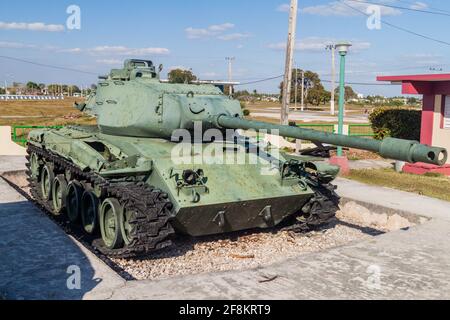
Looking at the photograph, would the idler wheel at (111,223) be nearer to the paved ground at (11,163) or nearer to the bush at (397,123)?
the paved ground at (11,163)

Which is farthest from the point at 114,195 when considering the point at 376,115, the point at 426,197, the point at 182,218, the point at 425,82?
the point at 376,115

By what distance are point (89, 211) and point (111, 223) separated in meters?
1.05

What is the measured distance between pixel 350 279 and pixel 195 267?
241 cm

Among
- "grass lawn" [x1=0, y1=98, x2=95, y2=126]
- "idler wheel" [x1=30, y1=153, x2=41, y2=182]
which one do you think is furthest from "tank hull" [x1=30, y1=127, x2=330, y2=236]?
"grass lawn" [x1=0, y1=98, x2=95, y2=126]

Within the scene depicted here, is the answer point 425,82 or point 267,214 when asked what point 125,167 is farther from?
point 425,82

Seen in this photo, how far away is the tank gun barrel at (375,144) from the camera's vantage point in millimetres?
5340

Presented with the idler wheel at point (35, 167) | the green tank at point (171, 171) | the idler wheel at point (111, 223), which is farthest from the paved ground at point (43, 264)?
the idler wheel at point (35, 167)

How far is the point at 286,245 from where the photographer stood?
8.84 metres

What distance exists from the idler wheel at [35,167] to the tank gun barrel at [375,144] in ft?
18.3

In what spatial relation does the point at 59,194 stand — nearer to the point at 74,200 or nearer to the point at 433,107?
the point at 74,200

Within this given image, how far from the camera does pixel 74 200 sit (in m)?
9.61

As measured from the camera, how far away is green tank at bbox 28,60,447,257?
23.8 ft

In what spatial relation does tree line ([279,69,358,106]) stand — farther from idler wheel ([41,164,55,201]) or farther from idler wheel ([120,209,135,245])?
idler wheel ([120,209,135,245])

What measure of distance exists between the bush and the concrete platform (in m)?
13.3
